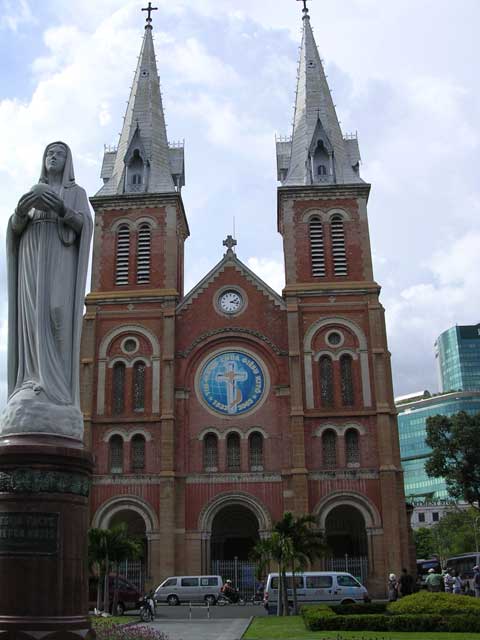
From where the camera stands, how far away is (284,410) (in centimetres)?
3822

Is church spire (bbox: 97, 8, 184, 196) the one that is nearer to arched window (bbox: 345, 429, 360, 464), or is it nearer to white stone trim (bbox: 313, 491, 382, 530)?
arched window (bbox: 345, 429, 360, 464)

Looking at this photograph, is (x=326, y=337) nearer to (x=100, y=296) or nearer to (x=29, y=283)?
(x=100, y=296)

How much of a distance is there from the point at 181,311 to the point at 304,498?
39.2 feet

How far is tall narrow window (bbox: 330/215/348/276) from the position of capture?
41.5m

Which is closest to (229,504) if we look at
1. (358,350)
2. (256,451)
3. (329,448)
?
(256,451)

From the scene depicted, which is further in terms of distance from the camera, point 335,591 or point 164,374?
point 164,374

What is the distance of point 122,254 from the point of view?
4272 cm

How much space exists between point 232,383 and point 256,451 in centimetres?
371

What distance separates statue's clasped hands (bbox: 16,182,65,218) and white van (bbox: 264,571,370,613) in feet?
70.2

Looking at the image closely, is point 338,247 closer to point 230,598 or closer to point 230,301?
point 230,301

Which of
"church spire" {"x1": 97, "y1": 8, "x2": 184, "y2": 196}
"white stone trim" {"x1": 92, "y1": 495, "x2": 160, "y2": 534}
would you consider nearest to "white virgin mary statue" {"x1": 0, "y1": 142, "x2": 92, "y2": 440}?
"white stone trim" {"x1": 92, "y1": 495, "x2": 160, "y2": 534}

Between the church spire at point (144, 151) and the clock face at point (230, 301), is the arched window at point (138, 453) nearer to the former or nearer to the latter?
the clock face at point (230, 301)

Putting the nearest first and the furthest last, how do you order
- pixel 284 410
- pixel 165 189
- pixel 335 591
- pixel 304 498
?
pixel 335 591 → pixel 304 498 → pixel 284 410 → pixel 165 189

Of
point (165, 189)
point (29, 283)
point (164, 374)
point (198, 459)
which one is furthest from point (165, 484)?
point (29, 283)
